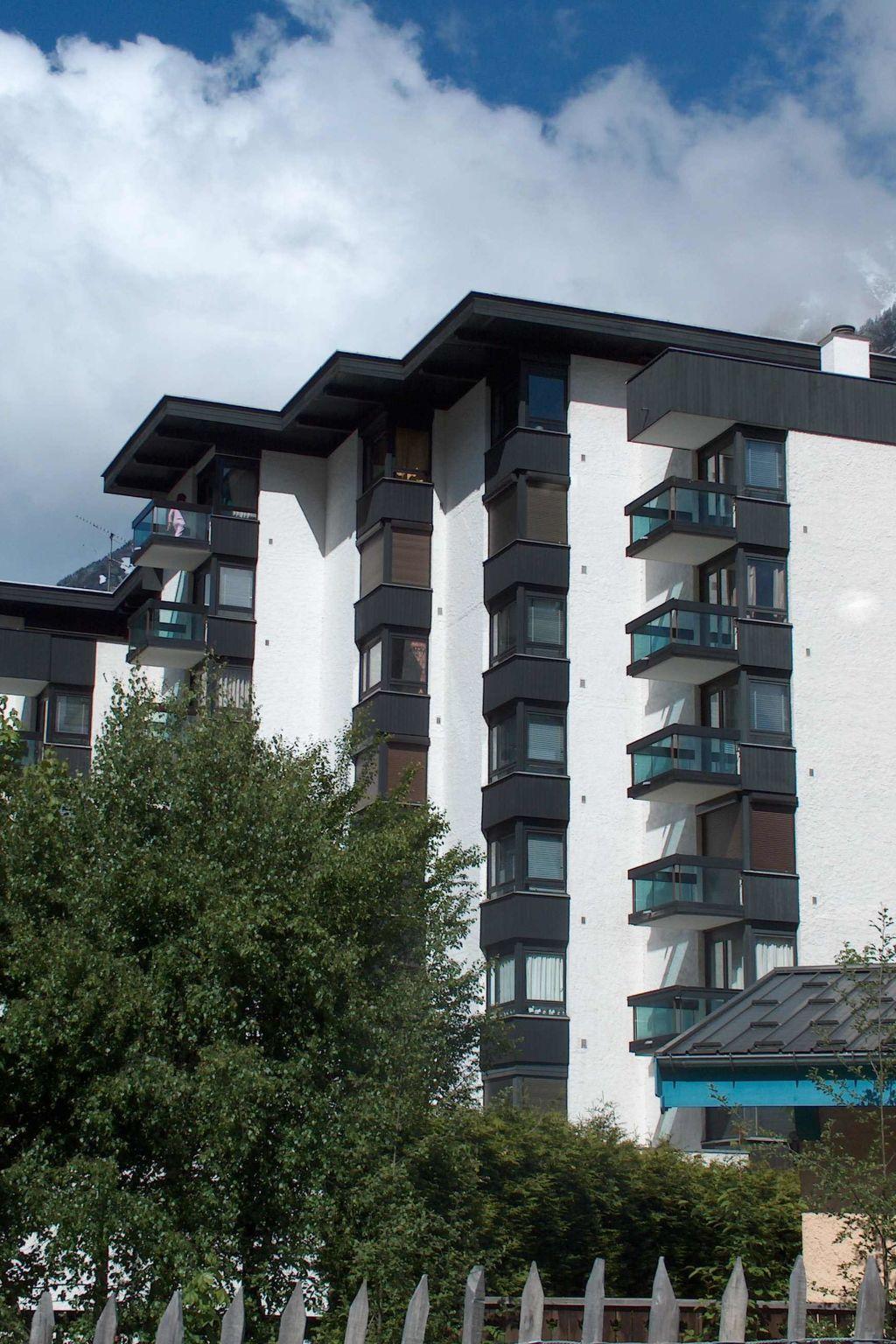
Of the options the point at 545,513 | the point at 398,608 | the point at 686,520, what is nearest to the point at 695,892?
the point at 686,520

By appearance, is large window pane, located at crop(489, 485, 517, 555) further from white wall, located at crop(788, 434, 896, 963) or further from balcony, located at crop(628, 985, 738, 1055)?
balcony, located at crop(628, 985, 738, 1055)

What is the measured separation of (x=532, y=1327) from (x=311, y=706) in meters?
41.7

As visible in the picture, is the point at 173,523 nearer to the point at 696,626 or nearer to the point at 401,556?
the point at 401,556

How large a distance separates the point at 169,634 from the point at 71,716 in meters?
8.19

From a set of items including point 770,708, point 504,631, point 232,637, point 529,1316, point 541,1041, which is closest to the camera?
point 529,1316

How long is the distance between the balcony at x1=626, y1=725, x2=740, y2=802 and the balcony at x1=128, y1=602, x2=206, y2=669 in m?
14.7

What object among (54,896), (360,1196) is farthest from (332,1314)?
(54,896)

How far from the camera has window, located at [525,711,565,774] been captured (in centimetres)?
4344

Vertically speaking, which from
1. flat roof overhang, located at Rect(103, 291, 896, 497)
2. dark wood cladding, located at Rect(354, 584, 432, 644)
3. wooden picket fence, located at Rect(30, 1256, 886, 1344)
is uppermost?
flat roof overhang, located at Rect(103, 291, 896, 497)

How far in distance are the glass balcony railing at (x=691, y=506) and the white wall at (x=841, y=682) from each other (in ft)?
5.18

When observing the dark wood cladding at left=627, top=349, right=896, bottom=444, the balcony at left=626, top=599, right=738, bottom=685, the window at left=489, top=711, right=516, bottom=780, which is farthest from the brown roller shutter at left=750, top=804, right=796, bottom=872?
the dark wood cladding at left=627, top=349, right=896, bottom=444

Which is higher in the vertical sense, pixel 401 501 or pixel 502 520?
pixel 401 501

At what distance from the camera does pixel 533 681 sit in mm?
43688

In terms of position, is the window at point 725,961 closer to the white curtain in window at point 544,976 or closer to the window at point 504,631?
the white curtain in window at point 544,976
